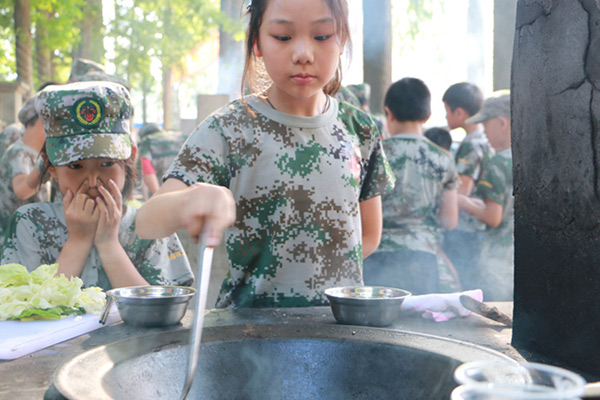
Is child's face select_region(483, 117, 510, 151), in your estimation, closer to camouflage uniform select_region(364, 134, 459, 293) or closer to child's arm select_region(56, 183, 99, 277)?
camouflage uniform select_region(364, 134, 459, 293)

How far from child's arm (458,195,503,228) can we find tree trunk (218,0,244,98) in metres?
7.94

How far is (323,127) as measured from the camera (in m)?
2.45

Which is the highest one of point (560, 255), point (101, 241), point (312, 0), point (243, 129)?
point (312, 0)

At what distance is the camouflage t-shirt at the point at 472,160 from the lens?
548cm

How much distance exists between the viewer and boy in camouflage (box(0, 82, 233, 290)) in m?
2.76

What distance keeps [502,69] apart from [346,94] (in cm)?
459

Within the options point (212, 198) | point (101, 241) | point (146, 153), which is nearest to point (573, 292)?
point (212, 198)

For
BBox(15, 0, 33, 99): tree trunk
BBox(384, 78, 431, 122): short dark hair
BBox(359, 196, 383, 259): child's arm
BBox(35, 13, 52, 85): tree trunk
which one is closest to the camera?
BBox(359, 196, 383, 259): child's arm

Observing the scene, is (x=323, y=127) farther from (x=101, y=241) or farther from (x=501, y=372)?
(x=501, y=372)

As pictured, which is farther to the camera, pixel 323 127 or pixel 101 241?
pixel 101 241

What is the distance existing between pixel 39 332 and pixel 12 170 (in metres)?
3.67

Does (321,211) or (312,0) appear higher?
(312,0)

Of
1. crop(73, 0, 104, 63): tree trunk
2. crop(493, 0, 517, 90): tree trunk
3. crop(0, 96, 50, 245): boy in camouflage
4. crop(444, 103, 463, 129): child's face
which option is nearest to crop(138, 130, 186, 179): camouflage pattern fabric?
crop(0, 96, 50, 245): boy in camouflage

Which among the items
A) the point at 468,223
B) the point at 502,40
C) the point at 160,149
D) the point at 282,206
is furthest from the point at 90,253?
the point at 502,40
